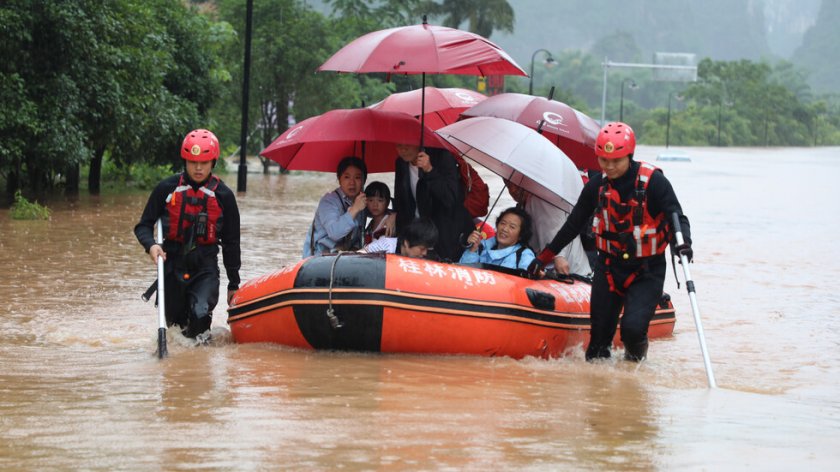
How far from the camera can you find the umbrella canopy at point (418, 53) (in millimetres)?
8984

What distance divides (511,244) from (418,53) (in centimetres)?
153

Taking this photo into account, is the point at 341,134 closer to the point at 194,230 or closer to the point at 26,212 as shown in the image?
the point at 194,230

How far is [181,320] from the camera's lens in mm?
8875

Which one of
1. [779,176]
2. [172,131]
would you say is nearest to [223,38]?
[172,131]

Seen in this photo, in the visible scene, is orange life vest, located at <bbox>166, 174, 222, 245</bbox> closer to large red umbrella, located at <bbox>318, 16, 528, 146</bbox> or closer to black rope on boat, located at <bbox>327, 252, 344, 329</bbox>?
black rope on boat, located at <bbox>327, 252, 344, 329</bbox>

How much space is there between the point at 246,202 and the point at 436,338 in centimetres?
1629

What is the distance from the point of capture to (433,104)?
1168 cm

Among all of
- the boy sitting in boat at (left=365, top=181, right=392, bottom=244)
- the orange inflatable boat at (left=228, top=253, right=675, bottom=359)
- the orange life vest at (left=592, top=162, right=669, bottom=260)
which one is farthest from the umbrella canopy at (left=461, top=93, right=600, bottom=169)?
the orange life vest at (left=592, top=162, right=669, bottom=260)

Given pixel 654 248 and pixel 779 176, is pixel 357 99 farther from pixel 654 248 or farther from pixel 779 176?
pixel 654 248

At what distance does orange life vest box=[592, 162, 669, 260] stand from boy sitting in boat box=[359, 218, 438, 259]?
1.39 m

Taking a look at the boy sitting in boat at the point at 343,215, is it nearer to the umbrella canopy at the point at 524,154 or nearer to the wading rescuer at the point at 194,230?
the umbrella canopy at the point at 524,154

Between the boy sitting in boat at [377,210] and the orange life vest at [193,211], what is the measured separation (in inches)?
56.7

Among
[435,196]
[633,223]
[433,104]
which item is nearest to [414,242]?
[435,196]

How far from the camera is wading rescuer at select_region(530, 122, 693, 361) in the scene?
26.3 ft
